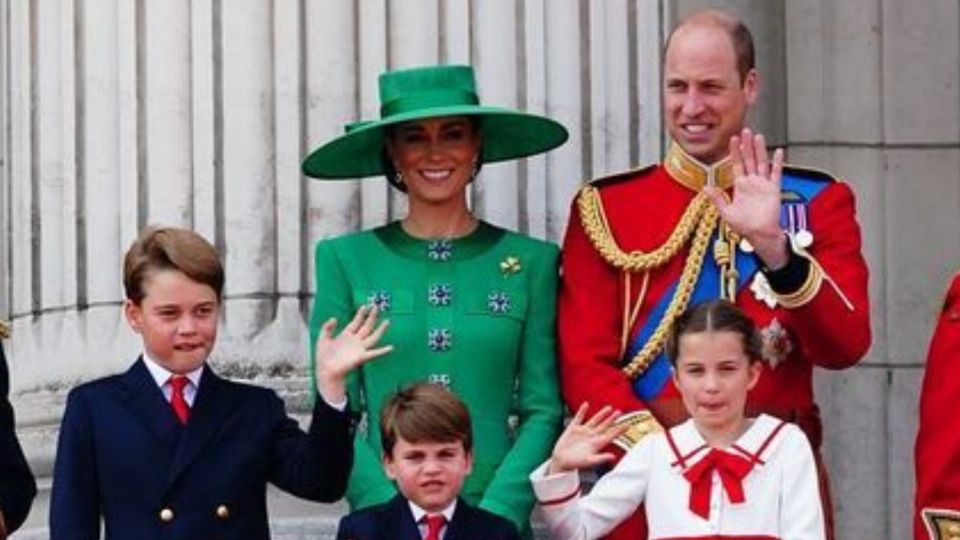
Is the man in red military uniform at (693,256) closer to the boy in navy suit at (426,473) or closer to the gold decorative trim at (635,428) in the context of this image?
the gold decorative trim at (635,428)

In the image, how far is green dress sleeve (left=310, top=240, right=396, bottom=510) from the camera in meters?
9.20

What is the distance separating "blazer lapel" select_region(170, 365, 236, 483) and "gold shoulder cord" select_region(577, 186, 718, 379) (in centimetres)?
94

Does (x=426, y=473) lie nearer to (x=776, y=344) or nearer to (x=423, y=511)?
(x=423, y=511)

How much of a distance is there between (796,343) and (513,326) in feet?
2.19

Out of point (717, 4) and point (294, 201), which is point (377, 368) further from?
point (717, 4)

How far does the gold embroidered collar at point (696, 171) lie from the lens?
934 cm

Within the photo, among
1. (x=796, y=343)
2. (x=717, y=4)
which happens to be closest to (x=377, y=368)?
(x=796, y=343)

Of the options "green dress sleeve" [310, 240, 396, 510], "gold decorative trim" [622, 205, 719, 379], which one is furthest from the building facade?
"gold decorative trim" [622, 205, 719, 379]

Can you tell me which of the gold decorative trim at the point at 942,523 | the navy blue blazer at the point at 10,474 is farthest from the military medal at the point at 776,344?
the navy blue blazer at the point at 10,474

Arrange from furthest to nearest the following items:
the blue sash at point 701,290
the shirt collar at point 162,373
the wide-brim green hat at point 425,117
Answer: the wide-brim green hat at point 425,117 < the blue sash at point 701,290 < the shirt collar at point 162,373

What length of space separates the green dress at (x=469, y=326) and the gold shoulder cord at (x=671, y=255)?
0.55 feet

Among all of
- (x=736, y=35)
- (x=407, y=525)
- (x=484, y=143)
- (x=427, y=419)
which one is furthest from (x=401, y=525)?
(x=736, y=35)

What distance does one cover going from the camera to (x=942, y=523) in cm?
906

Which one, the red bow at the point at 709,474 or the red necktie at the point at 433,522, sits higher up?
the red bow at the point at 709,474
